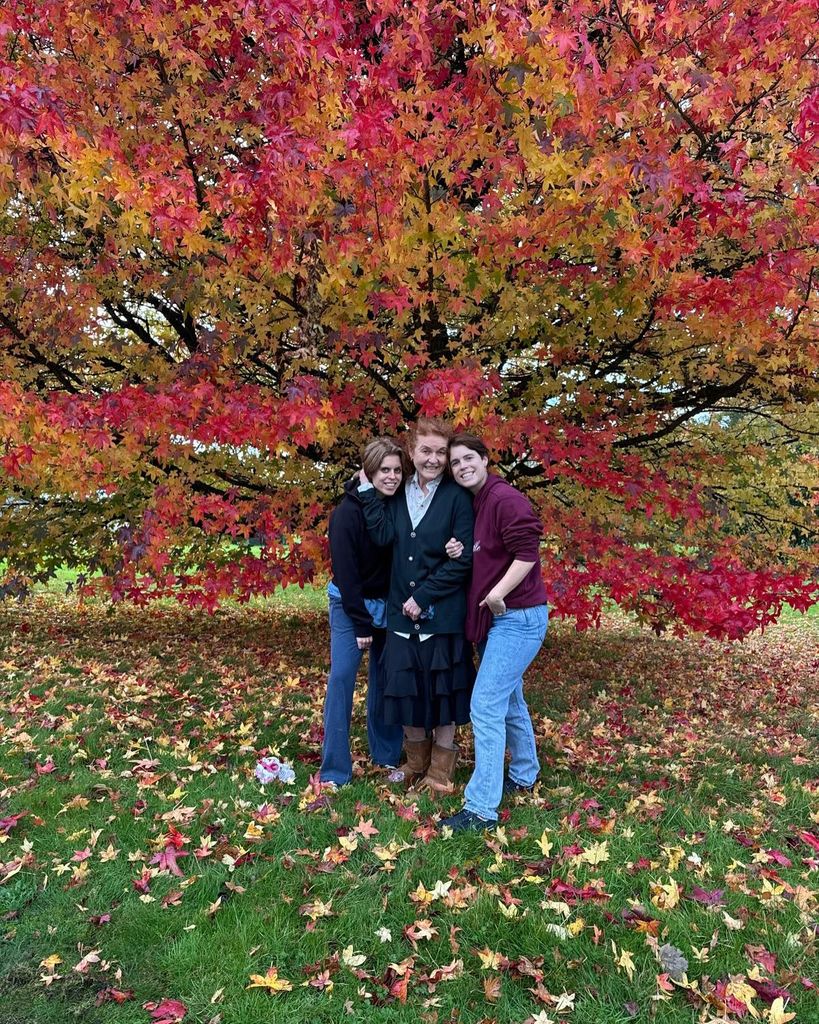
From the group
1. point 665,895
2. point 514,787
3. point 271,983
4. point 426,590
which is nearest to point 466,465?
point 426,590

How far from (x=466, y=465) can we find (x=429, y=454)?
196mm

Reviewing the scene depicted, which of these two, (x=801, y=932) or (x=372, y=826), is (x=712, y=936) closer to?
(x=801, y=932)

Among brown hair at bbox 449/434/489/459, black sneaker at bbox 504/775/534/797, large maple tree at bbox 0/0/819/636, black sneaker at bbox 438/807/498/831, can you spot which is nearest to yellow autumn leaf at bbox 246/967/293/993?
black sneaker at bbox 438/807/498/831

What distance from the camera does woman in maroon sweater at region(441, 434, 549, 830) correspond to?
3.65 meters

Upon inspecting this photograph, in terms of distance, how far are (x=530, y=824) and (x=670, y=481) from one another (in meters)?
3.74

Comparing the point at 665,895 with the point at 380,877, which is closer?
the point at 665,895

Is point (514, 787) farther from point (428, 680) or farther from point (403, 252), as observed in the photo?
point (403, 252)

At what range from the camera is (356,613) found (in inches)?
159

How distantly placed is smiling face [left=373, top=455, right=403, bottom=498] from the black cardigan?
10 cm

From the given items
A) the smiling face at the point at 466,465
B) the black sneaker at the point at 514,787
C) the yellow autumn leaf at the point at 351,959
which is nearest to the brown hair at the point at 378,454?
the smiling face at the point at 466,465

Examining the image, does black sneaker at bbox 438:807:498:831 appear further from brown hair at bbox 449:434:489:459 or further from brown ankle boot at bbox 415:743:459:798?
brown hair at bbox 449:434:489:459

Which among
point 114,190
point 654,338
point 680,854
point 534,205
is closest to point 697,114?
point 534,205

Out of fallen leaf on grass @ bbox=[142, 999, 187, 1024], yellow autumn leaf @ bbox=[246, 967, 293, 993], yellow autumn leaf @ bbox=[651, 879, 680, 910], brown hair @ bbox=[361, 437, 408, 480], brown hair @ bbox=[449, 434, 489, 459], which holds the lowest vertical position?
fallen leaf on grass @ bbox=[142, 999, 187, 1024]

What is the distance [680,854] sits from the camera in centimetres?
A: 345
